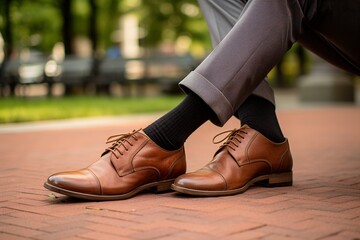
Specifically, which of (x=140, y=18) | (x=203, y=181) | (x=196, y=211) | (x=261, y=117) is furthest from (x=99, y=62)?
(x=196, y=211)

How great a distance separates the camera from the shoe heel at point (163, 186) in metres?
2.82

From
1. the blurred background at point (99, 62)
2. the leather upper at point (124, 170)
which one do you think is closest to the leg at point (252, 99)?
the leather upper at point (124, 170)

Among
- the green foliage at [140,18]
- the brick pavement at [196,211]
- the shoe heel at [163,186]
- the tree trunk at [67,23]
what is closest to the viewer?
the brick pavement at [196,211]

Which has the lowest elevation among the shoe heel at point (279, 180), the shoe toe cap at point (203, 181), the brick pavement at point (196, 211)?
the brick pavement at point (196, 211)

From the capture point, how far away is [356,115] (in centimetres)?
923

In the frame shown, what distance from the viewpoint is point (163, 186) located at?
2.83 meters

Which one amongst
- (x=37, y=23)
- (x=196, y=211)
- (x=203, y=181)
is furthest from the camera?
(x=37, y=23)

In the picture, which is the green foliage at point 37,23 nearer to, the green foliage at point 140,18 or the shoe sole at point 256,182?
the green foliage at point 140,18

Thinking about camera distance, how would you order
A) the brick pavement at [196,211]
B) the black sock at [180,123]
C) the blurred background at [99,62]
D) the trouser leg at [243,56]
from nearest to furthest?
the brick pavement at [196,211]
the trouser leg at [243,56]
the black sock at [180,123]
the blurred background at [99,62]

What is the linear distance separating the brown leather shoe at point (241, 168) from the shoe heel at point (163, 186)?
5.9 inches

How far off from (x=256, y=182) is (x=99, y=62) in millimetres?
15428

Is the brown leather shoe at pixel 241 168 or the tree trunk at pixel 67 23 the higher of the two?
the tree trunk at pixel 67 23

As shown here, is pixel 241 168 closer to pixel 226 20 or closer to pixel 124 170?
pixel 124 170

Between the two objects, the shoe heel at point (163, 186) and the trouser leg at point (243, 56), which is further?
the shoe heel at point (163, 186)
